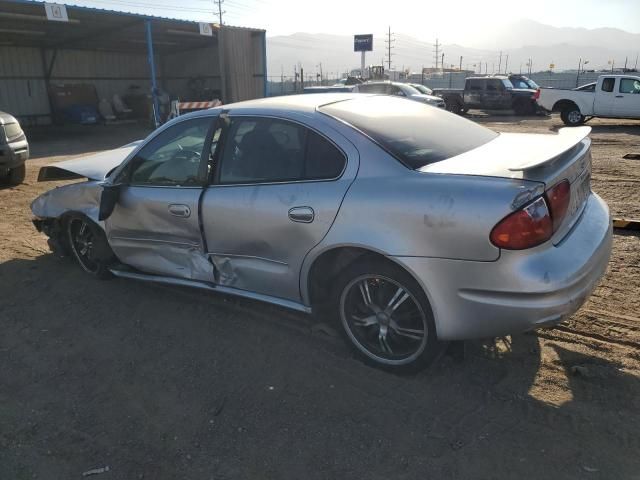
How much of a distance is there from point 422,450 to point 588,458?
77 cm

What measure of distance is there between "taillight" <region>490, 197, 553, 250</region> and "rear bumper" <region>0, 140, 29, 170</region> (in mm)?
8727

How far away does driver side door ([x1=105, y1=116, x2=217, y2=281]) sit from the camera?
3.71 metres

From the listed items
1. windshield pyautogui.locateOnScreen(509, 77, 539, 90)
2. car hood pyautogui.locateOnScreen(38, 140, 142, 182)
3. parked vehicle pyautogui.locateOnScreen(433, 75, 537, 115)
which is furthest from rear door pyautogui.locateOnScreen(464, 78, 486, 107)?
car hood pyautogui.locateOnScreen(38, 140, 142, 182)

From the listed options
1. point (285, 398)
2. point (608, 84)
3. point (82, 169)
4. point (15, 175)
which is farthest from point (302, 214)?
point (608, 84)

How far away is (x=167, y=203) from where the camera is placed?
3.80m

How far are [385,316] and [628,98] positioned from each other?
19202 mm

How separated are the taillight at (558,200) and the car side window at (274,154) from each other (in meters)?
1.16

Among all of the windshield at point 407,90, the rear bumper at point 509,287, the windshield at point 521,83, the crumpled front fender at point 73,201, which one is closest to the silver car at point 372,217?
the rear bumper at point 509,287

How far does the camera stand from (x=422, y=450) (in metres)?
2.50

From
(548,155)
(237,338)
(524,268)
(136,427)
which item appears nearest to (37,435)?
(136,427)

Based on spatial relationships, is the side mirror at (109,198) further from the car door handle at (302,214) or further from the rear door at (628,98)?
the rear door at (628,98)

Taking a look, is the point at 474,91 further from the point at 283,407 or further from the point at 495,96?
the point at 283,407

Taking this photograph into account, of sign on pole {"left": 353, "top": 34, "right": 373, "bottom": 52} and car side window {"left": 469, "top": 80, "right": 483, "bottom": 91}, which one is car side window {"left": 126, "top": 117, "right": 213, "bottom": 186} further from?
sign on pole {"left": 353, "top": 34, "right": 373, "bottom": 52}

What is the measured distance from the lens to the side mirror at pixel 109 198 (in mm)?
4105
